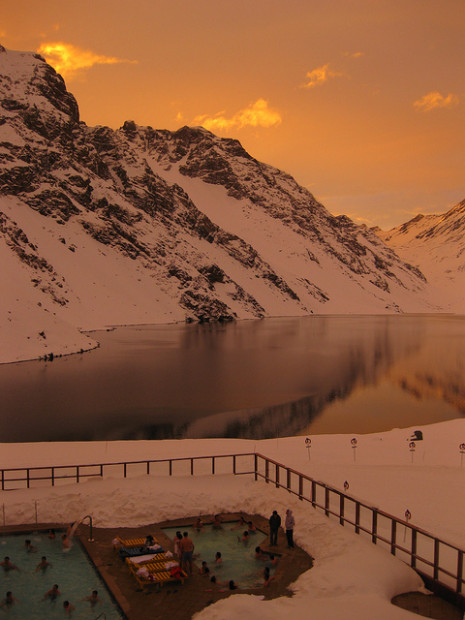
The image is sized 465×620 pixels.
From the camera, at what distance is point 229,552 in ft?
55.0

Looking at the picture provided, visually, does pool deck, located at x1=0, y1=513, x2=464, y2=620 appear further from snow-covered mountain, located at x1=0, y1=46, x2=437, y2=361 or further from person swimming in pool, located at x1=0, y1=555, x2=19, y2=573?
snow-covered mountain, located at x1=0, y1=46, x2=437, y2=361

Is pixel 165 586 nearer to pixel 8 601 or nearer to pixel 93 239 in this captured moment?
pixel 8 601

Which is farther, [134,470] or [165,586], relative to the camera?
[134,470]

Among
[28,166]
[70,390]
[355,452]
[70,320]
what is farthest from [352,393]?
[28,166]

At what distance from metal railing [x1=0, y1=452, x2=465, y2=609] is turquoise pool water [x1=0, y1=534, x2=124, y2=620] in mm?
3591

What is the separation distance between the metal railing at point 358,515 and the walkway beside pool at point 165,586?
80.1 inches

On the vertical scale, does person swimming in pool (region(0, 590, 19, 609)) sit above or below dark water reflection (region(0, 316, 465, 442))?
above

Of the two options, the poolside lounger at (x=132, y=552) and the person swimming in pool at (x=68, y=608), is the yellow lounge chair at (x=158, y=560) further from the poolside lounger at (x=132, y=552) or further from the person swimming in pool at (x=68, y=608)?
the person swimming in pool at (x=68, y=608)

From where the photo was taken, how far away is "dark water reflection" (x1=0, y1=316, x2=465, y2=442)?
37344 millimetres

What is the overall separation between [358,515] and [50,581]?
8.87m

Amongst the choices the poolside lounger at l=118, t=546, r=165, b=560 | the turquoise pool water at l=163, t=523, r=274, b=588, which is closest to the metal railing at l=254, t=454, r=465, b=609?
the turquoise pool water at l=163, t=523, r=274, b=588

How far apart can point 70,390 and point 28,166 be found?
98.3 meters

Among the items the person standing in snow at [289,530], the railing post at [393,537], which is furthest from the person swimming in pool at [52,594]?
the railing post at [393,537]

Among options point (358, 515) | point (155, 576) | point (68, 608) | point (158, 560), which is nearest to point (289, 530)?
point (358, 515)
